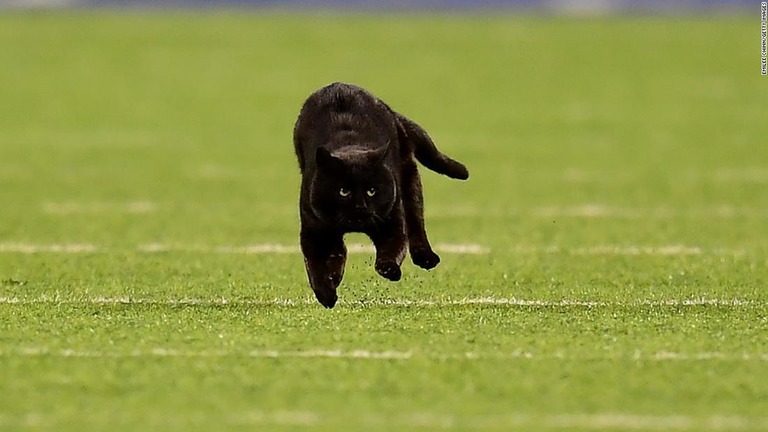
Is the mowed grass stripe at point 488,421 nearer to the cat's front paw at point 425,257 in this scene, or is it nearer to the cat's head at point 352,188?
the cat's head at point 352,188

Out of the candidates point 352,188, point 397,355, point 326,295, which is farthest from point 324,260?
point 397,355

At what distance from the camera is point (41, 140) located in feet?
41.5

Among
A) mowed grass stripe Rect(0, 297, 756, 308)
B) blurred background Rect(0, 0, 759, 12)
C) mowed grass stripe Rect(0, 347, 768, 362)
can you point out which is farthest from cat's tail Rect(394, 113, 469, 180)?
blurred background Rect(0, 0, 759, 12)

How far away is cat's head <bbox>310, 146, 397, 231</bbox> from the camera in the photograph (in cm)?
484

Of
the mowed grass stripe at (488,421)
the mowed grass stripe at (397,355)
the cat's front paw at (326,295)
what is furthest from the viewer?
the cat's front paw at (326,295)

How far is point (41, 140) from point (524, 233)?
5684mm

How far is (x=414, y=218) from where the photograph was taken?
5.45 meters

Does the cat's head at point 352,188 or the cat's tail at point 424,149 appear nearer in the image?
the cat's head at point 352,188

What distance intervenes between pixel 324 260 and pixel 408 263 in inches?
76.5

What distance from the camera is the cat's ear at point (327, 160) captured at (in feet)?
15.8

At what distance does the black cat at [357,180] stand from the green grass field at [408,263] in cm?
21

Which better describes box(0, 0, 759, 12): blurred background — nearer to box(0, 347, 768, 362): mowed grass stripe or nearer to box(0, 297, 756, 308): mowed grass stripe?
box(0, 297, 756, 308): mowed grass stripe

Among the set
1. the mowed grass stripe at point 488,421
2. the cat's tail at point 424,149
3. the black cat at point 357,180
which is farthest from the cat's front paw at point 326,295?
the mowed grass stripe at point 488,421

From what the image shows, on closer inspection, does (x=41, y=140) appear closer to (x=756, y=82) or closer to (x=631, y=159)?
(x=631, y=159)
